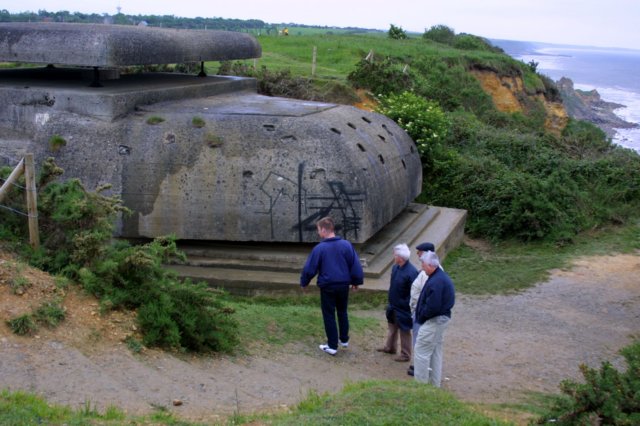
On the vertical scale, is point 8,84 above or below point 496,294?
above

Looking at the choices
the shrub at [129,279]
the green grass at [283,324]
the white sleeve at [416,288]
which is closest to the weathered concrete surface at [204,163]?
the green grass at [283,324]

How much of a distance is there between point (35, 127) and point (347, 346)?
593 cm

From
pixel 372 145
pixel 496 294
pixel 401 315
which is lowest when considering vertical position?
pixel 496 294

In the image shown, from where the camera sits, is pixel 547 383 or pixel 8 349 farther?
pixel 547 383

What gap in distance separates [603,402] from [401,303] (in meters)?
2.89

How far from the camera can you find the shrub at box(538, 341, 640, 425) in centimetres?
533

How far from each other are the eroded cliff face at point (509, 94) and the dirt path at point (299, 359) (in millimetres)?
24087

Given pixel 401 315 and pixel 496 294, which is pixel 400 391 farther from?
pixel 496 294

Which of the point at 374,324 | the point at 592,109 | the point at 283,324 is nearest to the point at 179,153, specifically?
the point at 283,324

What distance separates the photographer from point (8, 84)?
1184 centimetres

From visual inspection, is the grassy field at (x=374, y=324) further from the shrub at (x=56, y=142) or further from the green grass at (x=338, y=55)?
the green grass at (x=338, y=55)

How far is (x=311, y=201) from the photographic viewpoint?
424 inches

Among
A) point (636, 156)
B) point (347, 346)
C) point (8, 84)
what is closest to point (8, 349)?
point (347, 346)

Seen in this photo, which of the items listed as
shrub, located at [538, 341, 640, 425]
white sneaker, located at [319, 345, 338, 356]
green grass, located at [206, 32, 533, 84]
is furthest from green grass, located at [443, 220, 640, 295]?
green grass, located at [206, 32, 533, 84]
